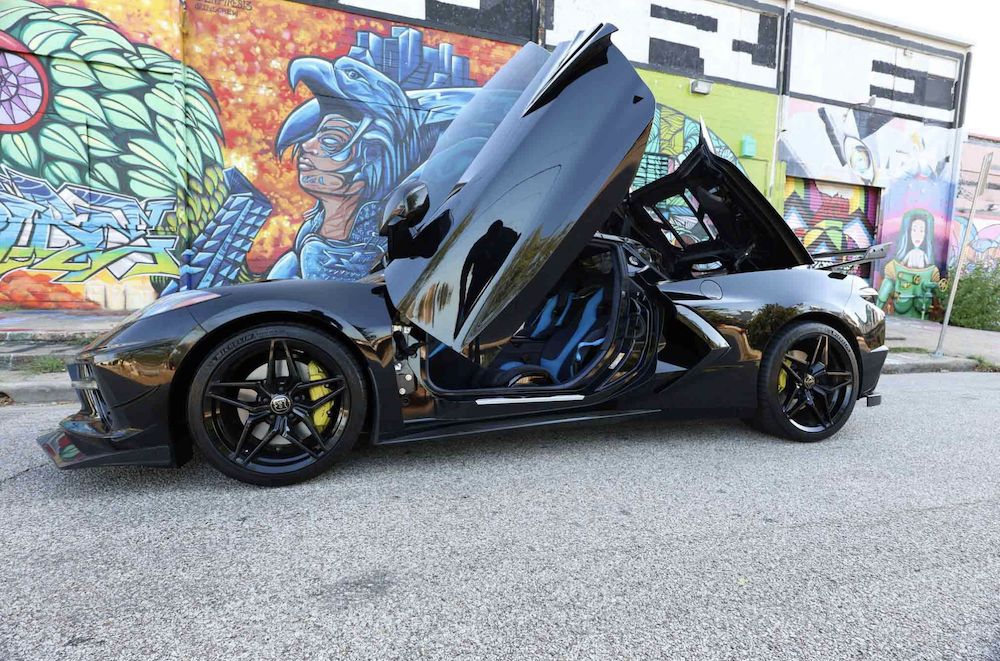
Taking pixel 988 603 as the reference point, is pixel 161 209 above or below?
above

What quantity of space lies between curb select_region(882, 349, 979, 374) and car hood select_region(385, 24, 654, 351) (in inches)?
233

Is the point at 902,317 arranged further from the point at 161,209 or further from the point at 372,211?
the point at 161,209

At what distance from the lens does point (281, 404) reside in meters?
2.22

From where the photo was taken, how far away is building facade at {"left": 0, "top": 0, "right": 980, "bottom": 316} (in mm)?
7512

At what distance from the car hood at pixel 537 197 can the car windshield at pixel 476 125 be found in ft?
0.48

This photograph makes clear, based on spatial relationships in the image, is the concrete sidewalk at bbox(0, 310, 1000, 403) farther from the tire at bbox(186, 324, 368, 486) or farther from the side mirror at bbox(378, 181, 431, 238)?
the side mirror at bbox(378, 181, 431, 238)

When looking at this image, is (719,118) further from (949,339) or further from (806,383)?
(806,383)

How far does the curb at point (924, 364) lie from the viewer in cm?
624

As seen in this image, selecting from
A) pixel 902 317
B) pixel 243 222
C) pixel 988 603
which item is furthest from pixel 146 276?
pixel 902 317

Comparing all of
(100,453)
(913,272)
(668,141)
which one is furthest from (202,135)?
(913,272)

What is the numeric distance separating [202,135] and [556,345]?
761 centimetres

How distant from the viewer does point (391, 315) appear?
7.79ft

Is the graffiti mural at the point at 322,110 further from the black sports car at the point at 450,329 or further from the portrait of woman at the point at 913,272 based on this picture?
the portrait of woman at the point at 913,272

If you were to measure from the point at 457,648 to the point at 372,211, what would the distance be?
8376 mm
